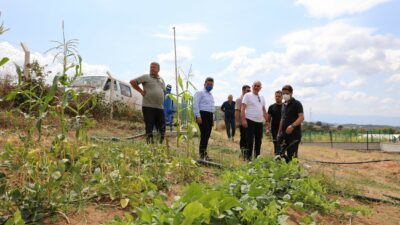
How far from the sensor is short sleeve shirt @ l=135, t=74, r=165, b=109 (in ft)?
16.9

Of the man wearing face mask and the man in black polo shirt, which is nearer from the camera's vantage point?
the man in black polo shirt

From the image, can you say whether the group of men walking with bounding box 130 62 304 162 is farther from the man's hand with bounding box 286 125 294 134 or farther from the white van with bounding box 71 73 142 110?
the white van with bounding box 71 73 142 110

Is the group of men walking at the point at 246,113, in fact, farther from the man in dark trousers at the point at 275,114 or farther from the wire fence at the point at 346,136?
the wire fence at the point at 346,136

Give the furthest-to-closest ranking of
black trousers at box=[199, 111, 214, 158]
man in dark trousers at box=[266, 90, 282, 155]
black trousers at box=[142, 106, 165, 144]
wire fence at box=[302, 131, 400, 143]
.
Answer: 1. wire fence at box=[302, 131, 400, 143]
2. man in dark trousers at box=[266, 90, 282, 155]
3. black trousers at box=[199, 111, 214, 158]
4. black trousers at box=[142, 106, 165, 144]

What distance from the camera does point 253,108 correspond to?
5496mm

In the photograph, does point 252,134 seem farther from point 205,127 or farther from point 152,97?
point 152,97

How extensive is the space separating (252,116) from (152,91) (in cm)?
149

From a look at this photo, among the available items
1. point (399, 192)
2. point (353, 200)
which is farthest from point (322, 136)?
point (353, 200)

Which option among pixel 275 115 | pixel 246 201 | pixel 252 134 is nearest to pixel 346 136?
pixel 275 115

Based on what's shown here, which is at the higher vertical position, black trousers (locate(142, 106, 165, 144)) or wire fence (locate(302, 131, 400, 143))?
black trousers (locate(142, 106, 165, 144))

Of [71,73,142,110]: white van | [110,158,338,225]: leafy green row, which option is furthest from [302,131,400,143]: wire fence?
[110,158,338,225]: leafy green row

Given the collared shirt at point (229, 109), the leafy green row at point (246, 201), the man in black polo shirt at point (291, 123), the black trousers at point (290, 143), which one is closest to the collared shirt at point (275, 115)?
the man in black polo shirt at point (291, 123)

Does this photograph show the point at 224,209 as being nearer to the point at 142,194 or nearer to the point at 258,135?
the point at 142,194

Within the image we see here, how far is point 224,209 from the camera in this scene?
2.06 meters
